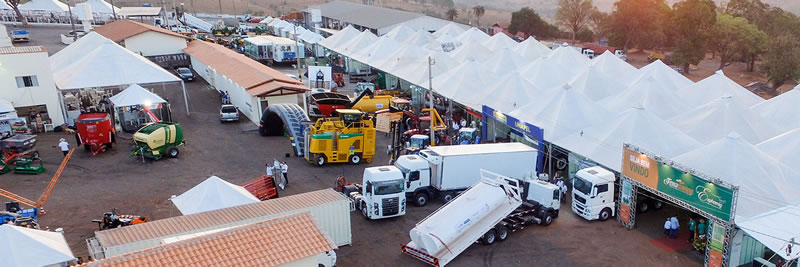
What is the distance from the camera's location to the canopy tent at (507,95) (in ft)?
90.1

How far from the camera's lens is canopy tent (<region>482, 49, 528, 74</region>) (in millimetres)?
36531

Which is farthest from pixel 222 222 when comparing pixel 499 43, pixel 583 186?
pixel 499 43

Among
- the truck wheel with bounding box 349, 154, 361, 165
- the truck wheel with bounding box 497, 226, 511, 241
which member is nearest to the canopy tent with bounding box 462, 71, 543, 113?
the truck wheel with bounding box 349, 154, 361, 165

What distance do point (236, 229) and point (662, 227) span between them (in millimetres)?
13935

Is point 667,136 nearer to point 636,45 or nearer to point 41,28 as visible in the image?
point 636,45

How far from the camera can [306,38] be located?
5825 cm

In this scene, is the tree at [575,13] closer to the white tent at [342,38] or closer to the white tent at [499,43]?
the white tent at [499,43]

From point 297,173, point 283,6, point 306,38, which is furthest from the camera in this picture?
point 283,6

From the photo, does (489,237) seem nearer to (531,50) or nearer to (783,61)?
(531,50)

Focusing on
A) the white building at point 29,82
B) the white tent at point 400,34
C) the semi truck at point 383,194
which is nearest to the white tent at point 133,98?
the white building at point 29,82

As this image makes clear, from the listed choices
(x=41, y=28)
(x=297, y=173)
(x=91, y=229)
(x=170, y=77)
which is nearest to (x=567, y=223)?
(x=297, y=173)

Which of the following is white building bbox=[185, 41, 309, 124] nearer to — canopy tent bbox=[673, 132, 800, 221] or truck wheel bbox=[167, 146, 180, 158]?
truck wheel bbox=[167, 146, 180, 158]

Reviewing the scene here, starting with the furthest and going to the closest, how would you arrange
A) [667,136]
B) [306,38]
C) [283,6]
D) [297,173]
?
[283,6] < [306,38] < [297,173] < [667,136]

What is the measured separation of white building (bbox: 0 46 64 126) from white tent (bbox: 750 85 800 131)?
3514 cm
